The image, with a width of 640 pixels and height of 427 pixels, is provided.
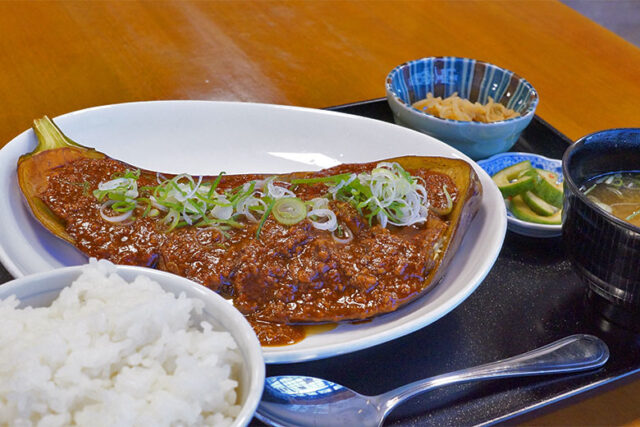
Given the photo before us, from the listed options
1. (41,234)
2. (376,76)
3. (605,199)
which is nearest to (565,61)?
(376,76)

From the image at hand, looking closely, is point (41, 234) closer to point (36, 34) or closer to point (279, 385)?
point (279, 385)

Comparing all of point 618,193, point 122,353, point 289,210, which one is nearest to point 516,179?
point 618,193

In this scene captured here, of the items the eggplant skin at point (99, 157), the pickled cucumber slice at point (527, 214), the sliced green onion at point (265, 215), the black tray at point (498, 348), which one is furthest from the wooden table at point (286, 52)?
the sliced green onion at point (265, 215)

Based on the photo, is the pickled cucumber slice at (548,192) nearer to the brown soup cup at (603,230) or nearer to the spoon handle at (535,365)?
the brown soup cup at (603,230)

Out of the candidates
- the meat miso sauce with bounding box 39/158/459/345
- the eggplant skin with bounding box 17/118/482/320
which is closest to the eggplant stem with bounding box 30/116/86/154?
the eggplant skin with bounding box 17/118/482/320

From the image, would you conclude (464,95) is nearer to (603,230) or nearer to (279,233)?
(603,230)

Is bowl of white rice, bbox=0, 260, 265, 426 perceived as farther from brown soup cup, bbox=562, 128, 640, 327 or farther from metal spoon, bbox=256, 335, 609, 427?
brown soup cup, bbox=562, 128, 640, 327
